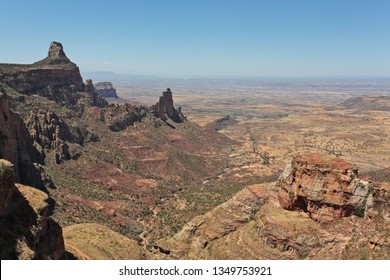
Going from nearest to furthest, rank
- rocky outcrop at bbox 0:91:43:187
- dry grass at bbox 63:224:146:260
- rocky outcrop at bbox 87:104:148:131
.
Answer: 1. dry grass at bbox 63:224:146:260
2. rocky outcrop at bbox 0:91:43:187
3. rocky outcrop at bbox 87:104:148:131

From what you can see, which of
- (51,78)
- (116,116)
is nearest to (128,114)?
(116,116)

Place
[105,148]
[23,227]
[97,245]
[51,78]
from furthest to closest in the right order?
[51,78], [105,148], [97,245], [23,227]

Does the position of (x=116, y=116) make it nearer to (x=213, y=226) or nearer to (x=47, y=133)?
(x=47, y=133)

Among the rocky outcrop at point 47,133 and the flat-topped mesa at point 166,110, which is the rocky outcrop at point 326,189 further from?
the flat-topped mesa at point 166,110

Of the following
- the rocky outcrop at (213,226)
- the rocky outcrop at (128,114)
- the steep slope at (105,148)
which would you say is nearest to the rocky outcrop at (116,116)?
the rocky outcrop at (128,114)

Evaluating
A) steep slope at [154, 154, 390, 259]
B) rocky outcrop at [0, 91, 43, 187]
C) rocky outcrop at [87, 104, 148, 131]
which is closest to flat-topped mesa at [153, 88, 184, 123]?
rocky outcrop at [87, 104, 148, 131]

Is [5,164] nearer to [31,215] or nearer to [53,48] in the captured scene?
[31,215]

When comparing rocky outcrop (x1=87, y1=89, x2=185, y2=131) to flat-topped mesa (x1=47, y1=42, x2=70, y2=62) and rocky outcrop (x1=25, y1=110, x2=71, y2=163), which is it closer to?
flat-topped mesa (x1=47, y1=42, x2=70, y2=62)
